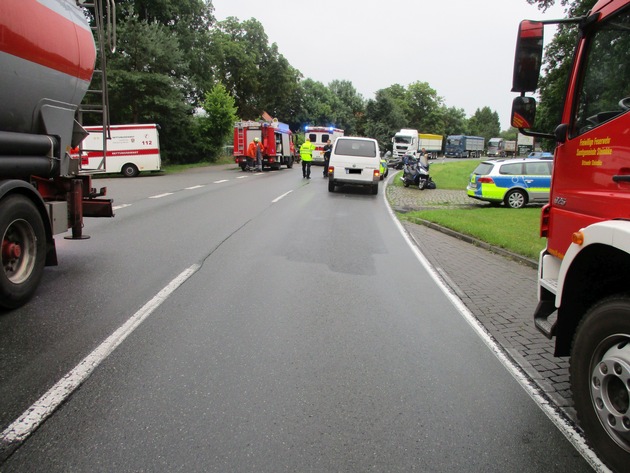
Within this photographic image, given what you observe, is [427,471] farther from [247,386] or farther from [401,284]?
[401,284]

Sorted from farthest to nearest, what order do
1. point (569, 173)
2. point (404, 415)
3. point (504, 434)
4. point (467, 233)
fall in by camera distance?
point (467, 233) → point (569, 173) → point (404, 415) → point (504, 434)

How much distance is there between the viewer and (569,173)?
3.57 metres

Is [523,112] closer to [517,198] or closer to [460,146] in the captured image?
[517,198]

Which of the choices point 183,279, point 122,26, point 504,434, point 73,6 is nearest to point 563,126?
point 504,434

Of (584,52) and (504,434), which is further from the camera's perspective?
(584,52)

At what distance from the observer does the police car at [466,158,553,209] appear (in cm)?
1655

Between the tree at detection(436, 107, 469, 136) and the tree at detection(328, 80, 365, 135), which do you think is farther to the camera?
the tree at detection(436, 107, 469, 136)

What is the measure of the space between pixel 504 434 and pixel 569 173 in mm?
1836

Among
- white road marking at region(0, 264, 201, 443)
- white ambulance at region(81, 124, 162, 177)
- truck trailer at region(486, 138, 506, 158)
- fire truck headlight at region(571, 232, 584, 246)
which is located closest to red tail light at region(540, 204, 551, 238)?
fire truck headlight at region(571, 232, 584, 246)

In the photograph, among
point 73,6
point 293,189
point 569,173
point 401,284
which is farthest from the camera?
point 293,189

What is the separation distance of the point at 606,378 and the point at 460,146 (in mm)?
86800

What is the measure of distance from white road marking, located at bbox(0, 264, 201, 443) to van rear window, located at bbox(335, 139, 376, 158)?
14785mm

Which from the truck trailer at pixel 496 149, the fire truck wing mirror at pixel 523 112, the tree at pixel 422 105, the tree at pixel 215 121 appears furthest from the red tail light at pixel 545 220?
the tree at pixel 422 105

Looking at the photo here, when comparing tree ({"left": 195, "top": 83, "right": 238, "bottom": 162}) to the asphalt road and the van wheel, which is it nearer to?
the van wheel
